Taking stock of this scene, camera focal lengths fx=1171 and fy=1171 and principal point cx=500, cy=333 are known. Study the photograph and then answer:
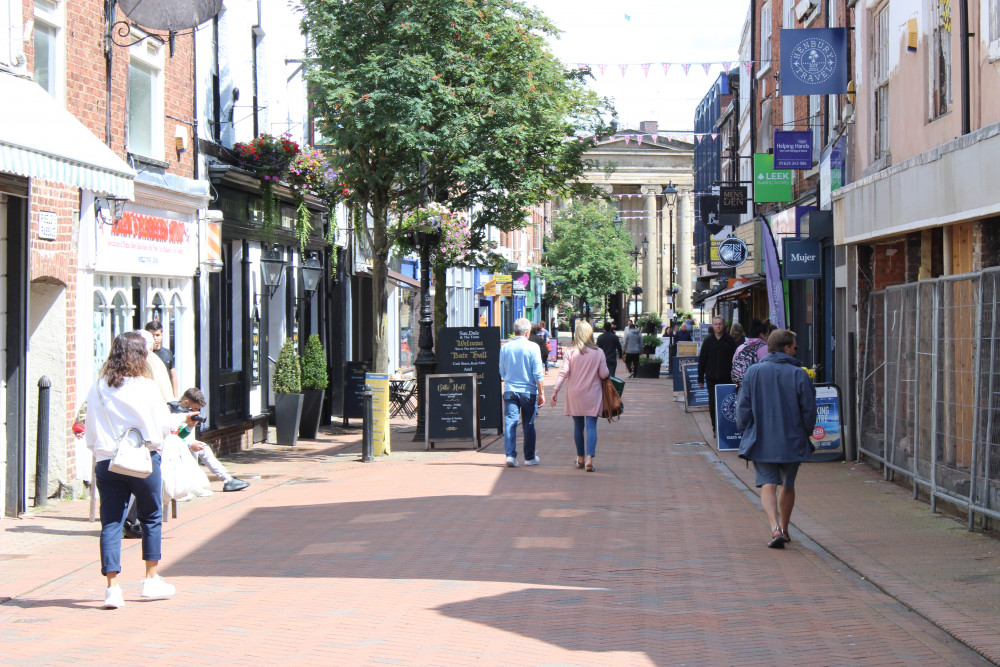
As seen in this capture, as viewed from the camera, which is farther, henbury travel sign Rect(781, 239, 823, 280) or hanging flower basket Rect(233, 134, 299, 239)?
henbury travel sign Rect(781, 239, 823, 280)

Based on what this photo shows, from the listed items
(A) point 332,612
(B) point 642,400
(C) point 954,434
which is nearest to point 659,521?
(C) point 954,434

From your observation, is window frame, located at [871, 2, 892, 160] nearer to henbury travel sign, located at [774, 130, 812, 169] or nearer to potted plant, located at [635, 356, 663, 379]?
henbury travel sign, located at [774, 130, 812, 169]

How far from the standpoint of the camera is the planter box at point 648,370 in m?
36.4

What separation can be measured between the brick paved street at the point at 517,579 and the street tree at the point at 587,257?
4532 centimetres

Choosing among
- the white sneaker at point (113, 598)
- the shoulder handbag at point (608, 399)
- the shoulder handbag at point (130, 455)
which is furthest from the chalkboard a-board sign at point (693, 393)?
the white sneaker at point (113, 598)

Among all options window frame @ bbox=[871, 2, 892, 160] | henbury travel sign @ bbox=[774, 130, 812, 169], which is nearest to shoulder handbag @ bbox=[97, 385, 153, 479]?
window frame @ bbox=[871, 2, 892, 160]

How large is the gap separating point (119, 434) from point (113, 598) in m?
0.97

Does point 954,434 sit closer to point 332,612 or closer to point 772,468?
point 772,468

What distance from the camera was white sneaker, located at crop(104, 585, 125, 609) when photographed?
22.8 ft

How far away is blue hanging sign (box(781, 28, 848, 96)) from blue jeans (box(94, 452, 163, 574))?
39.6 ft

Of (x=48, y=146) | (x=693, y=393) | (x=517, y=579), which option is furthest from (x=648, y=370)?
(x=517, y=579)

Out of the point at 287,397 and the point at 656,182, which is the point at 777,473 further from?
the point at 656,182

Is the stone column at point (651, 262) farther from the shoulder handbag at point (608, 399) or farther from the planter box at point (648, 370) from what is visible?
the shoulder handbag at point (608, 399)

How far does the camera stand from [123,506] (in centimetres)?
715
